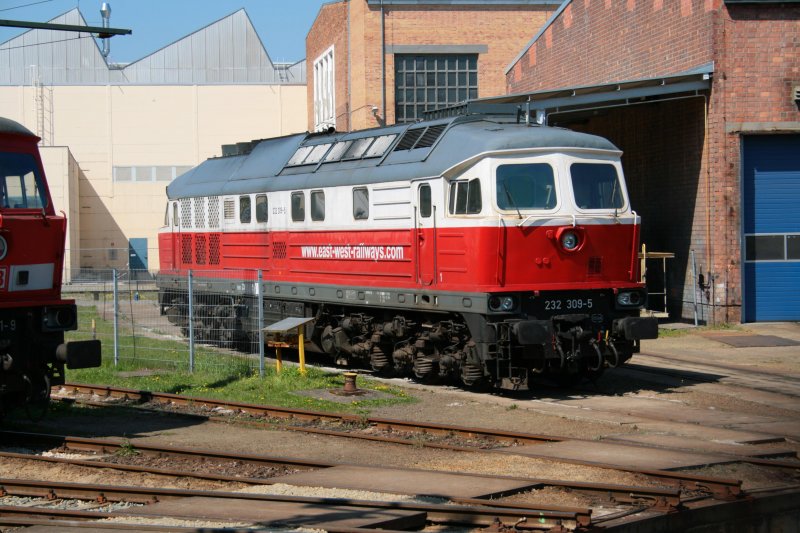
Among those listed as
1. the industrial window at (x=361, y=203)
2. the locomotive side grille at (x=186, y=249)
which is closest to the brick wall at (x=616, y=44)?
the industrial window at (x=361, y=203)

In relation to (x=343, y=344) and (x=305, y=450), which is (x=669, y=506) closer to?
(x=305, y=450)

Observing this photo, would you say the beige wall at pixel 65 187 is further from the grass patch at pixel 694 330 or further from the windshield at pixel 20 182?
the windshield at pixel 20 182

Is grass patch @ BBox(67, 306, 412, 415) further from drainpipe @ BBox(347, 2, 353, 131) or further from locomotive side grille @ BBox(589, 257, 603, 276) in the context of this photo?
drainpipe @ BBox(347, 2, 353, 131)

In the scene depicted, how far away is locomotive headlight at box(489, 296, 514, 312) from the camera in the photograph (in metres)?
14.1

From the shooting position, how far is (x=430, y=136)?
15867 millimetres

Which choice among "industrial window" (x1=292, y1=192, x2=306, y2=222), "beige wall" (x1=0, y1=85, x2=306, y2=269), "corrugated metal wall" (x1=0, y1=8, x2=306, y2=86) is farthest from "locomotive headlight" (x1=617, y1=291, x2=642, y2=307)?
"corrugated metal wall" (x1=0, y1=8, x2=306, y2=86)

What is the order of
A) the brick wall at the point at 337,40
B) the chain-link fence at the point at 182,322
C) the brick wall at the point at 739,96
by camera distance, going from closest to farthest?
the chain-link fence at the point at 182,322
the brick wall at the point at 739,96
the brick wall at the point at 337,40

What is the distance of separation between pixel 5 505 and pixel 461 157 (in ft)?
27.1

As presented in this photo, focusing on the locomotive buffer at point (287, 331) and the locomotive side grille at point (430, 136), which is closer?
the locomotive side grille at point (430, 136)

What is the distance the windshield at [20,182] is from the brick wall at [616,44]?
646 inches

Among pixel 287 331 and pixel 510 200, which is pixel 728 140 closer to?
pixel 510 200

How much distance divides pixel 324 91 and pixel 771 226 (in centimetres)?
2526

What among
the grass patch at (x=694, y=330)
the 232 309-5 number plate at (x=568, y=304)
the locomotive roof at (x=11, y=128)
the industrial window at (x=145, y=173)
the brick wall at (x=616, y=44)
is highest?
the brick wall at (x=616, y=44)

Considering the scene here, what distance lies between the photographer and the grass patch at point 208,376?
14.9 m
